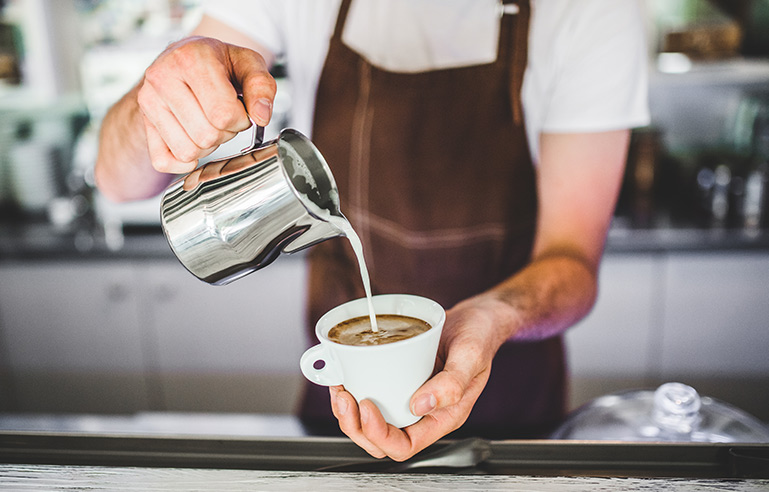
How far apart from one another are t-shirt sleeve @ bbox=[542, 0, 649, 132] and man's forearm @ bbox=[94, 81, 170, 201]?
89 centimetres

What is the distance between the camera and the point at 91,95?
2.90 meters

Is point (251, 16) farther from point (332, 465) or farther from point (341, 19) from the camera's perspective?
point (332, 465)

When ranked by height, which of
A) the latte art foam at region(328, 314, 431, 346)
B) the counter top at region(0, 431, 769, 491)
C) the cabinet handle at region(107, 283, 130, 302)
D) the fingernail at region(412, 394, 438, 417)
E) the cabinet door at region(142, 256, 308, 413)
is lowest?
the cabinet door at region(142, 256, 308, 413)

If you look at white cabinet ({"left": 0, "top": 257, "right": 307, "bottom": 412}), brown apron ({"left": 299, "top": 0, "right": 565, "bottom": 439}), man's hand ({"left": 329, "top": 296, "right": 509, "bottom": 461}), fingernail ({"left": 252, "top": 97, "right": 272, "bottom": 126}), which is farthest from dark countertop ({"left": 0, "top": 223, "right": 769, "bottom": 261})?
fingernail ({"left": 252, "top": 97, "right": 272, "bottom": 126})

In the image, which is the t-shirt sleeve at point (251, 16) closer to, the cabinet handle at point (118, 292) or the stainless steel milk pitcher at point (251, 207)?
the stainless steel milk pitcher at point (251, 207)

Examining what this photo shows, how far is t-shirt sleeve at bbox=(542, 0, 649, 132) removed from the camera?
140cm

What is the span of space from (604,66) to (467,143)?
35 cm

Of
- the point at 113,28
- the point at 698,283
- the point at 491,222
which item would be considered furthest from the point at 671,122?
the point at 113,28

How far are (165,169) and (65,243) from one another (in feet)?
6.64

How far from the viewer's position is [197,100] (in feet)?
2.52

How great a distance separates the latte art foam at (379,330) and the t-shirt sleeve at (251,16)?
908mm

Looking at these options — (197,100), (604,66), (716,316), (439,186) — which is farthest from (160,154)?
(716,316)

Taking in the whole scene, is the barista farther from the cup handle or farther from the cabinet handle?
the cabinet handle

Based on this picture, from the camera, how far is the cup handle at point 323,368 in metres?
0.79
